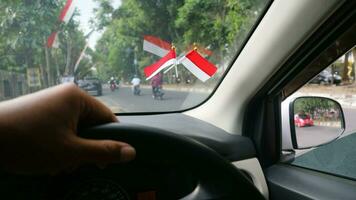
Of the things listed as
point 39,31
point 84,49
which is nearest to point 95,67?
point 84,49

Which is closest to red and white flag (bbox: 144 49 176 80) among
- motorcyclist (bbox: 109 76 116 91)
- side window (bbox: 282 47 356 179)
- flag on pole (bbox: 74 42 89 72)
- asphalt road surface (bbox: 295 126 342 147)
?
motorcyclist (bbox: 109 76 116 91)

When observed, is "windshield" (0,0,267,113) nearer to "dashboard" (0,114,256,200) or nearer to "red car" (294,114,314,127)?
"red car" (294,114,314,127)

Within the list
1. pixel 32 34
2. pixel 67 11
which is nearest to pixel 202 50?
pixel 67 11

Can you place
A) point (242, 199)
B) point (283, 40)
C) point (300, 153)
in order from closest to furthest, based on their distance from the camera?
point (242, 199) < point (283, 40) < point (300, 153)

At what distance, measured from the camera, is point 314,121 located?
220 centimetres

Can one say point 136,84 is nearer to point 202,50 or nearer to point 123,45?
point 123,45

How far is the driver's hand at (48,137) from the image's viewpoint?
0.71m

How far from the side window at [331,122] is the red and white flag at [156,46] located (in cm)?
80

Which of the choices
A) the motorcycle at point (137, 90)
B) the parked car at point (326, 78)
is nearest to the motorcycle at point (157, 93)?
the motorcycle at point (137, 90)

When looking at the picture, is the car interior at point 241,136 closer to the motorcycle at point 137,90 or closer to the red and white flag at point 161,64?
the motorcycle at point 137,90

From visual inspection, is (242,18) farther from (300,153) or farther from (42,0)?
(42,0)

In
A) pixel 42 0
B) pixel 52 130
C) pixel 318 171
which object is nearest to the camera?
pixel 52 130

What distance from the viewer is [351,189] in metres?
1.86

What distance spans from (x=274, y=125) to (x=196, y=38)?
71cm
